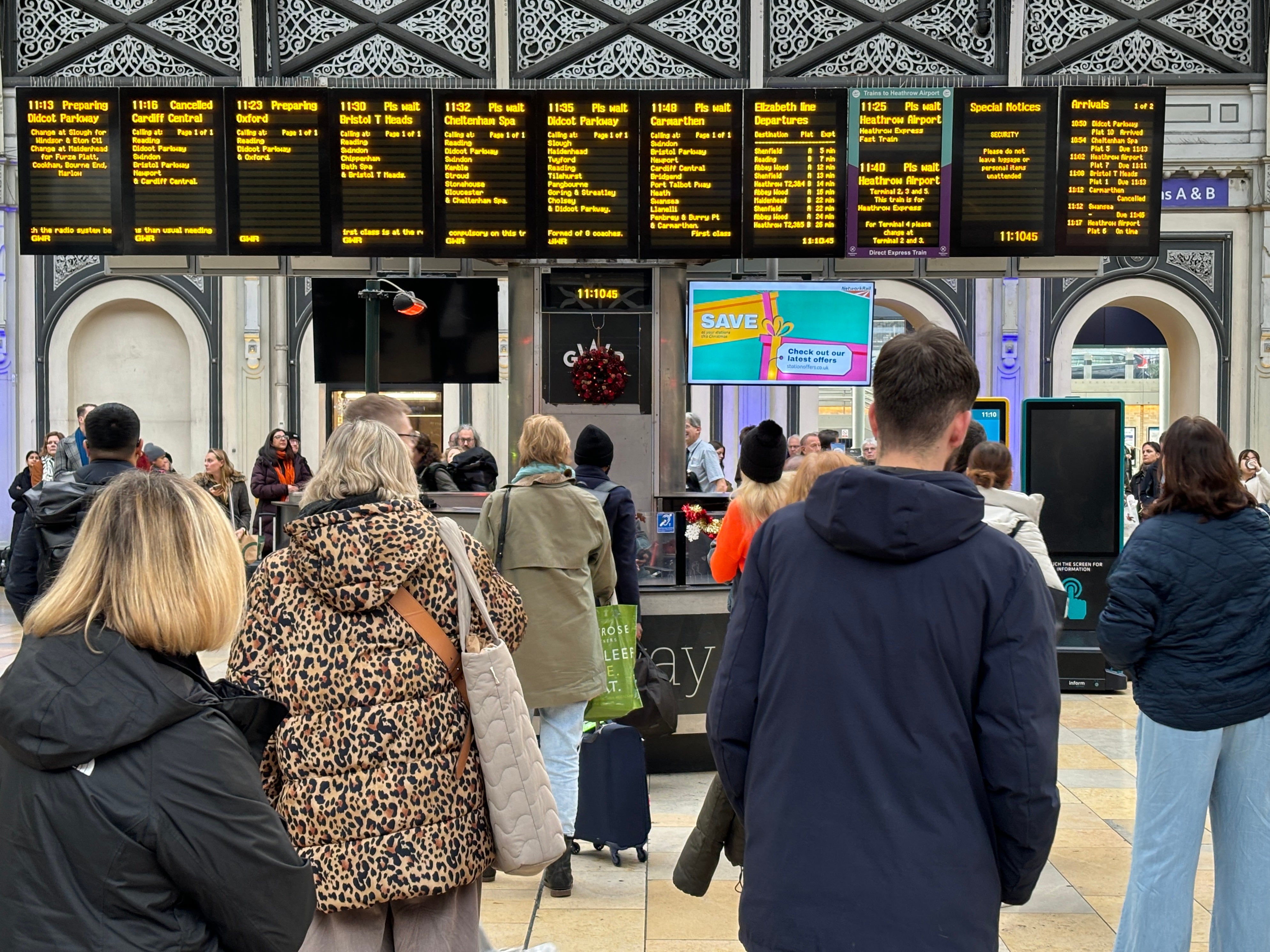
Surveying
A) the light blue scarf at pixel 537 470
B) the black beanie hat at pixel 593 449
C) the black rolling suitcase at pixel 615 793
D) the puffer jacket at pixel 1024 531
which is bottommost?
the black rolling suitcase at pixel 615 793

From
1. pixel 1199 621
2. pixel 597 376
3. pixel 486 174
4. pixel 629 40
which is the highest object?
pixel 629 40

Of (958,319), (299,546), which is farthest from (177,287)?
(299,546)

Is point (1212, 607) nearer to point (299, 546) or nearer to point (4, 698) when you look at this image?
point (299, 546)

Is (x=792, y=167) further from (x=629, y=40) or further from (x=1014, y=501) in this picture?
(x=1014, y=501)

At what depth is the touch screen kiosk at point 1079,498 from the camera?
906cm

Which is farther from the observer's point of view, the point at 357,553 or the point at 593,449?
the point at 593,449

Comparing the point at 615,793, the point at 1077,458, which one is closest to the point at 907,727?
the point at 615,793

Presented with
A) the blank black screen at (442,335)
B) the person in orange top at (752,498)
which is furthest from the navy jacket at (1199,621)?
the blank black screen at (442,335)

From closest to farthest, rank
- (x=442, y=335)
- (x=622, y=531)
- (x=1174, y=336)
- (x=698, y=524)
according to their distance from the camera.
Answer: (x=622, y=531) < (x=698, y=524) < (x=442, y=335) < (x=1174, y=336)

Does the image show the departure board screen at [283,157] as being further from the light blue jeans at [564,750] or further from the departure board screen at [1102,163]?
the departure board screen at [1102,163]

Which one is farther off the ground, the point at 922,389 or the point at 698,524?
the point at 922,389

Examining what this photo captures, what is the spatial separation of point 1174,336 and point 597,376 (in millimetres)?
13218

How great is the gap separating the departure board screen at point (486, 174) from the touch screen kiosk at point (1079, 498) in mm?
4021

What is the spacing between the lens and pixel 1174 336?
19.1 meters
